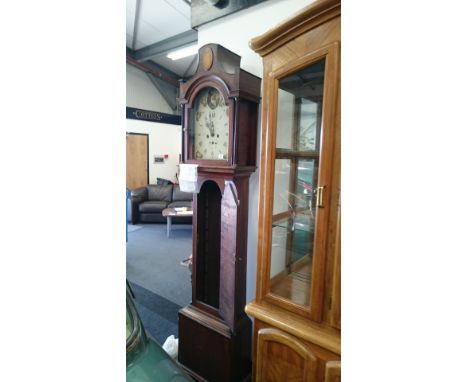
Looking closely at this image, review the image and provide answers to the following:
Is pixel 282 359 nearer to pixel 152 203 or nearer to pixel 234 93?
pixel 234 93

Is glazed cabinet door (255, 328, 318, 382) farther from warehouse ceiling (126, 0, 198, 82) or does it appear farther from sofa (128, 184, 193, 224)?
sofa (128, 184, 193, 224)

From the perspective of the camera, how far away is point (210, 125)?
5.41 feet

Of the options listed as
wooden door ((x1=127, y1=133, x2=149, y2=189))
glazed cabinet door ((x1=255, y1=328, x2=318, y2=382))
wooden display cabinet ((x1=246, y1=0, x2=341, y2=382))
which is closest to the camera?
wooden display cabinet ((x1=246, y1=0, x2=341, y2=382))

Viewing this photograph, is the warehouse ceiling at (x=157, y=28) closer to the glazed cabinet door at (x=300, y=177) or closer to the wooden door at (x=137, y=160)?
the wooden door at (x=137, y=160)

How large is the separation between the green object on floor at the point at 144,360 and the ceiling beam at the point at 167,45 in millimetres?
4472

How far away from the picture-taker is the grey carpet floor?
250 cm

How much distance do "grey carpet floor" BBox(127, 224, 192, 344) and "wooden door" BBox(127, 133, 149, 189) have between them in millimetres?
1959

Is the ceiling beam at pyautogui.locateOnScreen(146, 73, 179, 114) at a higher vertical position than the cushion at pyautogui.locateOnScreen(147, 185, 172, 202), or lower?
higher

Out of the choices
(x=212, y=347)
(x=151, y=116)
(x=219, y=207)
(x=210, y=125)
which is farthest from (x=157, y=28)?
(x=212, y=347)

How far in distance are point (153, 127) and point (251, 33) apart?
6.01 metres

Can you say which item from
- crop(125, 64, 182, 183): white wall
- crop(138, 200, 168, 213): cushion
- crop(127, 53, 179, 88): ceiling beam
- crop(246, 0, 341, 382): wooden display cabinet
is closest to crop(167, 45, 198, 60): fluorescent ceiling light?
crop(127, 53, 179, 88): ceiling beam
